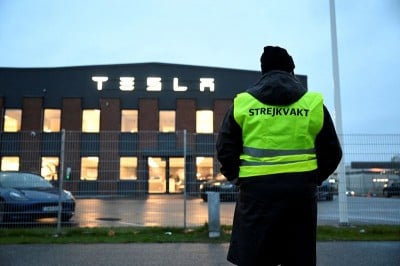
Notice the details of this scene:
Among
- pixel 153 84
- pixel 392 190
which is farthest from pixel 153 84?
pixel 392 190

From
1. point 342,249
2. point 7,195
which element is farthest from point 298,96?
point 7,195

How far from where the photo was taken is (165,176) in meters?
10.7

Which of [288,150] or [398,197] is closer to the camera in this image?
[288,150]

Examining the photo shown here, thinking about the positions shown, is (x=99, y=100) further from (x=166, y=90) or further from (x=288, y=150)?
(x=288, y=150)

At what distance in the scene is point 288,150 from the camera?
9.20 ft

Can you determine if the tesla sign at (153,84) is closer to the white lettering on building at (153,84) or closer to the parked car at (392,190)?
the white lettering on building at (153,84)

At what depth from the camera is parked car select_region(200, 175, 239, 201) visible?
9.97 meters

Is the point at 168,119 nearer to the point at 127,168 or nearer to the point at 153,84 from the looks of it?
the point at 153,84

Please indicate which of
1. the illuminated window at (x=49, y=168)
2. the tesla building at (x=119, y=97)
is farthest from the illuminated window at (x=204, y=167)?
the tesla building at (x=119, y=97)

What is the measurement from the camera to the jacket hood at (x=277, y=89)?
2861 mm

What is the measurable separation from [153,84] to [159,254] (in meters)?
26.2

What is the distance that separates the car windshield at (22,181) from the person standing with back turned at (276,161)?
8.37 metres

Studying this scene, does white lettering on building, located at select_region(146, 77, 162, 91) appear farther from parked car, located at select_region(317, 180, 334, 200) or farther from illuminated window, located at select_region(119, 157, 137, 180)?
parked car, located at select_region(317, 180, 334, 200)

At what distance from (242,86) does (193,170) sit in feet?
76.5
